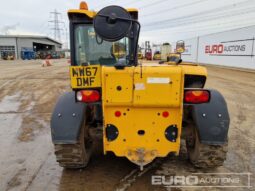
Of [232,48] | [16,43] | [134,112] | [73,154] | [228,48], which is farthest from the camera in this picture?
[16,43]

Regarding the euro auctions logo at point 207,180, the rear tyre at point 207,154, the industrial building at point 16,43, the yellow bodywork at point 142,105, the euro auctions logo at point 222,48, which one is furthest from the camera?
the industrial building at point 16,43

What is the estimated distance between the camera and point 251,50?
19453mm

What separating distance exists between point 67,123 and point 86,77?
2.18ft

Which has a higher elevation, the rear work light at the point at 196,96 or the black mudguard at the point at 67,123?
the rear work light at the point at 196,96

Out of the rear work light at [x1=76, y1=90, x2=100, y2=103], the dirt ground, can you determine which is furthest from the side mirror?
the dirt ground

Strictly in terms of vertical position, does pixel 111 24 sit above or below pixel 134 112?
above

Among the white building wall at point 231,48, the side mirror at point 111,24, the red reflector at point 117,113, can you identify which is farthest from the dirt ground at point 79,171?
the white building wall at point 231,48

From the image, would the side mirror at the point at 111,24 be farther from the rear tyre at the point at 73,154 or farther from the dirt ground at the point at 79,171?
the dirt ground at the point at 79,171

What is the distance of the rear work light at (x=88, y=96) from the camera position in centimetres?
311

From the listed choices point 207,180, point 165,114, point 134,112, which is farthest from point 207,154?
point 134,112

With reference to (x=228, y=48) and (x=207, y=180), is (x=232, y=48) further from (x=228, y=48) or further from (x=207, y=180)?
(x=207, y=180)

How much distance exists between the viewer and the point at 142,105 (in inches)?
117

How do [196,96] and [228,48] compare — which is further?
[228,48]

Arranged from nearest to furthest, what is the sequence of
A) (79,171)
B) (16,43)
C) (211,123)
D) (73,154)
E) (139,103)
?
(139,103) → (211,123) → (73,154) → (79,171) → (16,43)
